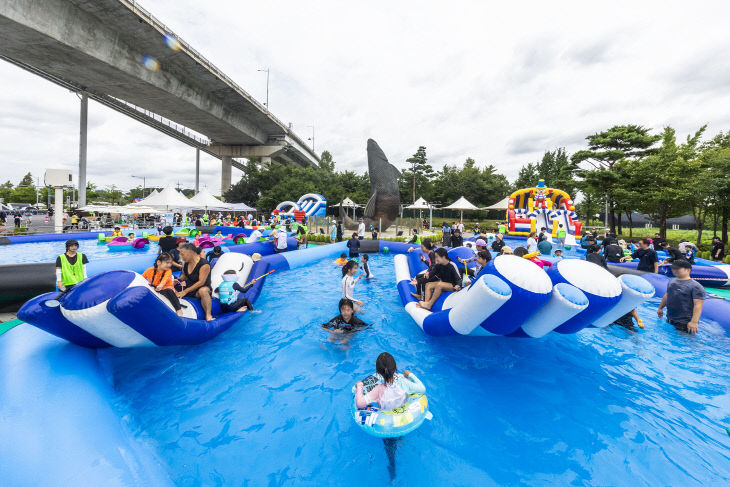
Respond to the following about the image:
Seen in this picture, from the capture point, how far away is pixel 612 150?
21.3m

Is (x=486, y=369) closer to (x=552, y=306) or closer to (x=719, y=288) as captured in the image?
(x=552, y=306)

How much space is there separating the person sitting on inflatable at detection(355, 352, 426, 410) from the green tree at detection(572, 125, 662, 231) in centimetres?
2425

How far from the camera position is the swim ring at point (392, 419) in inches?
94.2

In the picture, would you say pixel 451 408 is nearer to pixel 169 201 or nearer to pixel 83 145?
pixel 169 201

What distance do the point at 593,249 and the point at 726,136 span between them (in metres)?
17.8

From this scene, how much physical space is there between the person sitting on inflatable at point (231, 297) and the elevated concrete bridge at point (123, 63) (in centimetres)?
1956

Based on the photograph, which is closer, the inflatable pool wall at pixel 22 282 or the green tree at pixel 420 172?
the inflatable pool wall at pixel 22 282

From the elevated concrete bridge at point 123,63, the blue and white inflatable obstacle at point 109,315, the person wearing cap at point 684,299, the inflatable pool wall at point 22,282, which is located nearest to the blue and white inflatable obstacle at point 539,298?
the person wearing cap at point 684,299

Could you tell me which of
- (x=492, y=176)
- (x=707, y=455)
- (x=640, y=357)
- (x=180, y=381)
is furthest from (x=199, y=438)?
(x=492, y=176)

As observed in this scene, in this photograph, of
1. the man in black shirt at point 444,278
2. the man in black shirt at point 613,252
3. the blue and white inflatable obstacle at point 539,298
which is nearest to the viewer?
the blue and white inflatable obstacle at point 539,298

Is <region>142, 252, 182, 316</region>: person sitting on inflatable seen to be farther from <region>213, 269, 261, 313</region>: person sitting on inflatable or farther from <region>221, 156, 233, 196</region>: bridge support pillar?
<region>221, 156, 233, 196</region>: bridge support pillar

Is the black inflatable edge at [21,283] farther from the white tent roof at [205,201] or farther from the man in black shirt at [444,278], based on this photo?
the white tent roof at [205,201]

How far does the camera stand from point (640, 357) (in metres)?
4.39

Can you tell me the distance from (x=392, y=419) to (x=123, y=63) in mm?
25962
